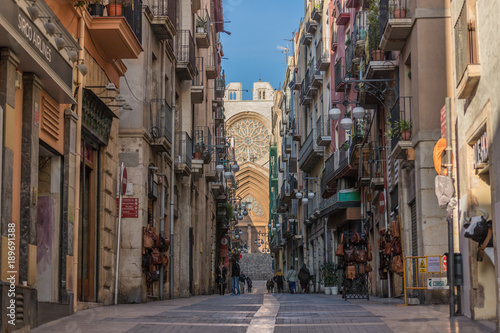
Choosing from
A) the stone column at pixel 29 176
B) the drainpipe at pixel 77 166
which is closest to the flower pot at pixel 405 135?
the drainpipe at pixel 77 166

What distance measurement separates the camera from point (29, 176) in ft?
36.4

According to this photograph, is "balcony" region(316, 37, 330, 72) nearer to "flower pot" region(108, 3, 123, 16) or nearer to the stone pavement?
"flower pot" region(108, 3, 123, 16)

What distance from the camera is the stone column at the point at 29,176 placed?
1092 centimetres

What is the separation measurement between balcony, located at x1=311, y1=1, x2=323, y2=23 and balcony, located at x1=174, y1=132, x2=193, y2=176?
17.9m

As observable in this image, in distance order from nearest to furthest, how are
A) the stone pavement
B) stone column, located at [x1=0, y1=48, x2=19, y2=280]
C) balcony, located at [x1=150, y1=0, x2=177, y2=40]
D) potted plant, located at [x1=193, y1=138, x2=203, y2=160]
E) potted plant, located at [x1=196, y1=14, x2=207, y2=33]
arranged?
stone column, located at [x1=0, y1=48, x2=19, y2=280] → the stone pavement → balcony, located at [x1=150, y1=0, x2=177, y2=40] → potted plant, located at [x1=193, y1=138, x2=203, y2=160] → potted plant, located at [x1=196, y1=14, x2=207, y2=33]

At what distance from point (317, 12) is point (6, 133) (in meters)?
36.0

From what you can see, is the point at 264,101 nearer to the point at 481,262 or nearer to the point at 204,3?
the point at 204,3

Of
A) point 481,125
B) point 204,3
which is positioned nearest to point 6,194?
point 481,125

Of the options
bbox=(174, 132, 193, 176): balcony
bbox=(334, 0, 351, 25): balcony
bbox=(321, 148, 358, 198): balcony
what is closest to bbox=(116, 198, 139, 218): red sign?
bbox=(174, 132, 193, 176): balcony

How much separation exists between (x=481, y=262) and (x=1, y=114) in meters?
6.91

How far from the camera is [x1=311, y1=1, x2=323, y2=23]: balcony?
4459cm

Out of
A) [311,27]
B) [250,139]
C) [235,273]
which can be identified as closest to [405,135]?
[235,273]

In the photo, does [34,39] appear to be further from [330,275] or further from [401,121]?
[330,275]

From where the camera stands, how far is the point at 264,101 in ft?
376
